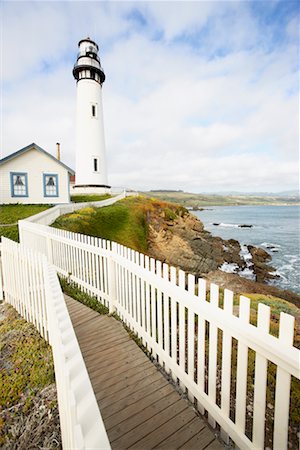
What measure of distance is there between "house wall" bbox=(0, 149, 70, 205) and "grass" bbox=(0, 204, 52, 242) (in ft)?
3.16

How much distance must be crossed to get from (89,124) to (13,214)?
1493 cm

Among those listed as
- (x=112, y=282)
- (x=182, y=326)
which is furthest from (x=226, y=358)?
(x=112, y=282)

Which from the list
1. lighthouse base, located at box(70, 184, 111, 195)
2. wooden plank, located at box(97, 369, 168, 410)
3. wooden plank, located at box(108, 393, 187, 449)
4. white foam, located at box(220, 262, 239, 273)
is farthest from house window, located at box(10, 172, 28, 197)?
wooden plank, located at box(108, 393, 187, 449)

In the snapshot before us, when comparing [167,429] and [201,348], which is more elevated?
[201,348]

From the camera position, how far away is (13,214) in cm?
1557

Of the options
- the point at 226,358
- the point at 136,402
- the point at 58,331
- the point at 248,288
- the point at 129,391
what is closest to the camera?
the point at 58,331

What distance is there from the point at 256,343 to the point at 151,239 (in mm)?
16039

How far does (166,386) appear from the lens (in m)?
3.06

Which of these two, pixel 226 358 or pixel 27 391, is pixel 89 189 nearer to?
pixel 27 391

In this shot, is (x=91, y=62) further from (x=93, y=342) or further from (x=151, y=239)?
(x=93, y=342)

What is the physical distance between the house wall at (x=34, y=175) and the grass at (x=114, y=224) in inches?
180

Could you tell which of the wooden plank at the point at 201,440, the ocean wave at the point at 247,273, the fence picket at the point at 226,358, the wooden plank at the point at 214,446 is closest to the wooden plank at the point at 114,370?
the wooden plank at the point at 201,440

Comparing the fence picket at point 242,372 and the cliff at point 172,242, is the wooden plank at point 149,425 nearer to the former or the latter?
the fence picket at point 242,372

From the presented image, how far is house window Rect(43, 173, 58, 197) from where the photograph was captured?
19109mm
